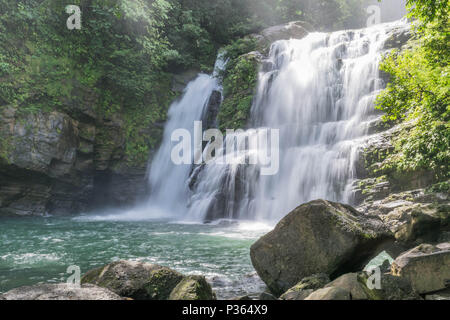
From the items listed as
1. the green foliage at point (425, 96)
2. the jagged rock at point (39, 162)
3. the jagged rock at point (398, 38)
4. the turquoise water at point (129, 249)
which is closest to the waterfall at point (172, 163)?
the jagged rock at point (39, 162)

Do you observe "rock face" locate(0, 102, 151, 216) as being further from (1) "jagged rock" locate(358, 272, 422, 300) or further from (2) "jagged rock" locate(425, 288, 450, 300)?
(2) "jagged rock" locate(425, 288, 450, 300)

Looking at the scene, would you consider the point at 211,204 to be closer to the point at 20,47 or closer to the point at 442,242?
the point at 442,242

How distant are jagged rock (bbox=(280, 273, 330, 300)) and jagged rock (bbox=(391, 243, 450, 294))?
0.98 m

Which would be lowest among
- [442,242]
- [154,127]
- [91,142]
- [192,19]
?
[442,242]

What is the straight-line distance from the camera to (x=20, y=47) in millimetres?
15094

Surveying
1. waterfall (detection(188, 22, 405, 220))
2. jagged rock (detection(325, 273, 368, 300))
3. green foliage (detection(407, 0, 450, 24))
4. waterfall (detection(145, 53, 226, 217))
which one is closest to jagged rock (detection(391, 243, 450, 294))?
jagged rock (detection(325, 273, 368, 300))

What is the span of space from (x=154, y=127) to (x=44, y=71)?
6602 mm

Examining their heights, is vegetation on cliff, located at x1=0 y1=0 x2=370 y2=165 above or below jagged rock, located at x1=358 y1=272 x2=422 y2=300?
above

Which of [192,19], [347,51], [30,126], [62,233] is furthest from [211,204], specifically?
[192,19]

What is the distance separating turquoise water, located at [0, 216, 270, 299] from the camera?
19.6ft

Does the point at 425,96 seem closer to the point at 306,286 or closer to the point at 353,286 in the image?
the point at 306,286

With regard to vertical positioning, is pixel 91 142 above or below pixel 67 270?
above

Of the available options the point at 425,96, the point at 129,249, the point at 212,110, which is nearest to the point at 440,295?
Answer: the point at 425,96

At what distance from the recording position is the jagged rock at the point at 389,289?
336cm
